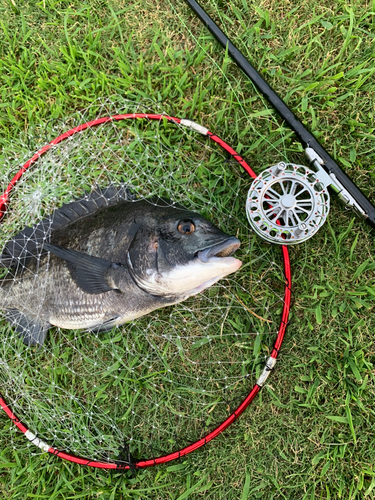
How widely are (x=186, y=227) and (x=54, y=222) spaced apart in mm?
1089

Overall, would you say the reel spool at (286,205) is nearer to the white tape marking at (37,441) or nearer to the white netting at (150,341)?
the white netting at (150,341)

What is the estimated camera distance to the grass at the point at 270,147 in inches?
111

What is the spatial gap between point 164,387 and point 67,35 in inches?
128

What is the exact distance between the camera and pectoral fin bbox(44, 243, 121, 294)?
244 centimetres

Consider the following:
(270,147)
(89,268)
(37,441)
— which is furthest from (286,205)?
(37,441)

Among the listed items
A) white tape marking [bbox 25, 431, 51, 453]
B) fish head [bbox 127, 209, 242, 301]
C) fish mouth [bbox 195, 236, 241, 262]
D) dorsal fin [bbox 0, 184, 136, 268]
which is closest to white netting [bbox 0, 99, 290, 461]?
white tape marking [bbox 25, 431, 51, 453]

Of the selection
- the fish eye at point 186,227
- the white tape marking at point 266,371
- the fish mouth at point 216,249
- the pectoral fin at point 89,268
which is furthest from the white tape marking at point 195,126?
the white tape marking at point 266,371

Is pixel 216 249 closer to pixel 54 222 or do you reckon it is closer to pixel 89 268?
pixel 89 268

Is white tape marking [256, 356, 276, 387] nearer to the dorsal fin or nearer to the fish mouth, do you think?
the fish mouth

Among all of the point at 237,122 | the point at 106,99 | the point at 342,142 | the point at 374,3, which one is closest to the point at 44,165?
the point at 106,99

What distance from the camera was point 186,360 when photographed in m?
2.97

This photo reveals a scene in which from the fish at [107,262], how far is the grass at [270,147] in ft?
2.53

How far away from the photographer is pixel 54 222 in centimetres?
272

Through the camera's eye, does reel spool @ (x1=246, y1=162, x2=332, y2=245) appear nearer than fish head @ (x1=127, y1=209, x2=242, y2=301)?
No
